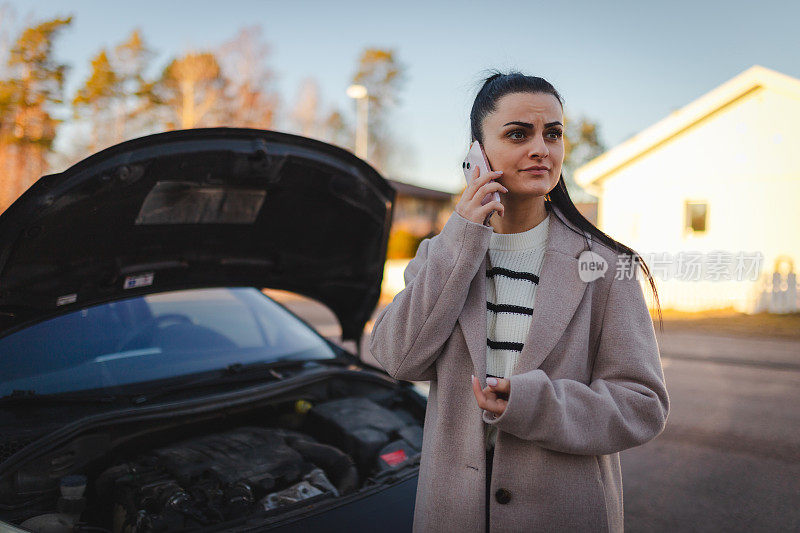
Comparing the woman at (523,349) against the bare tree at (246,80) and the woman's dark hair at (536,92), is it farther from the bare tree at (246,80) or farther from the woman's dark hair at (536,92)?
the bare tree at (246,80)

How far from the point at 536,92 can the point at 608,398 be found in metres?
0.79

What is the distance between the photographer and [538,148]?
1408 mm

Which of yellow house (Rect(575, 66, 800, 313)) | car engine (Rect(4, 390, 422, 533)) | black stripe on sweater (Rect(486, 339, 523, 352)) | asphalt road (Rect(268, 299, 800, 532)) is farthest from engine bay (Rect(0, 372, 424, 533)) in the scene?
yellow house (Rect(575, 66, 800, 313))

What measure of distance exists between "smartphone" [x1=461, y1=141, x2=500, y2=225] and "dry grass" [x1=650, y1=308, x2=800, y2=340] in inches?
304

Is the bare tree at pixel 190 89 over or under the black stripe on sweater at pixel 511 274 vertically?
over

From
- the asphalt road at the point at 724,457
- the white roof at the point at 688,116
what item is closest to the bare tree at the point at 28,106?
the white roof at the point at 688,116

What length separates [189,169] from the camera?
7.46 feet

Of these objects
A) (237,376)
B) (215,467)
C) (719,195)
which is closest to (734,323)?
(719,195)

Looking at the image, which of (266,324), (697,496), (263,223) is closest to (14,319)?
(263,223)

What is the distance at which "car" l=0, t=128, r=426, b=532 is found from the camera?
81.7 inches

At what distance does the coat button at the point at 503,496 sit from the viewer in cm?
135

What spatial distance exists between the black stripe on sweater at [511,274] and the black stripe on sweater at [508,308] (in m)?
0.08

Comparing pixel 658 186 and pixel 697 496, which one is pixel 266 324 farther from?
pixel 658 186

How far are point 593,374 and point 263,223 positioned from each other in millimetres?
1907
